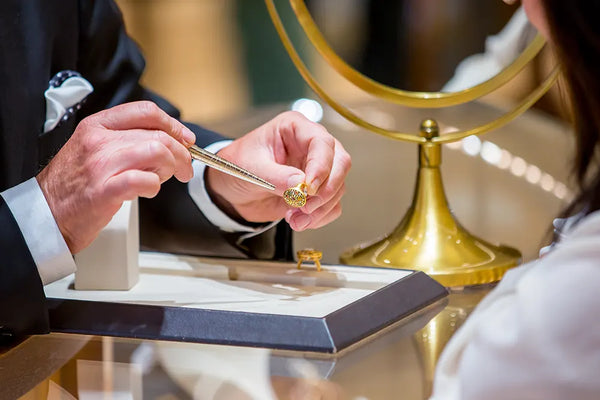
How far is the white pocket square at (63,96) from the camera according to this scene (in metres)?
0.91

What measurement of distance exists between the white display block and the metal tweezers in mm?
85

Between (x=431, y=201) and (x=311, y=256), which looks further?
(x=431, y=201)

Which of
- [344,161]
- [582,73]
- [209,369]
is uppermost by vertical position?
[582,73]

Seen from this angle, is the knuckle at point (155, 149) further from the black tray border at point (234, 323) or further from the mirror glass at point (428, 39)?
the mirror glass at point (428, 39)

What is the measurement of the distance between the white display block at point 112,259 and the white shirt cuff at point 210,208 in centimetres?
14

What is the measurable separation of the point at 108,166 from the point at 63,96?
0.86 ft

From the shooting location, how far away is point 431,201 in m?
0.91


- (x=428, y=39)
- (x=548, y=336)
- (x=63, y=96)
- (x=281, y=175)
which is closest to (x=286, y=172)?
(x=281, y=175)

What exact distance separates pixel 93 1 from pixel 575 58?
68 cm

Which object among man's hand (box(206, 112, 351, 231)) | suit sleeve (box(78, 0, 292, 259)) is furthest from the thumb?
suit sleeve (box(78, 0, 292, 259))

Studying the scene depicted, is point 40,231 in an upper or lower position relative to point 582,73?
lower

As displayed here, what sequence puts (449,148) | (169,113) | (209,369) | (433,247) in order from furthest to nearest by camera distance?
1. (449,148)
2. (169,113)
3. (433,247)
4. (209,369)

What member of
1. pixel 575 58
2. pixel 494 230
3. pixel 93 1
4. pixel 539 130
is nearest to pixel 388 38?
pixel 539 130

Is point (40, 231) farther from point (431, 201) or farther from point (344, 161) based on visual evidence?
point (431, 201)
